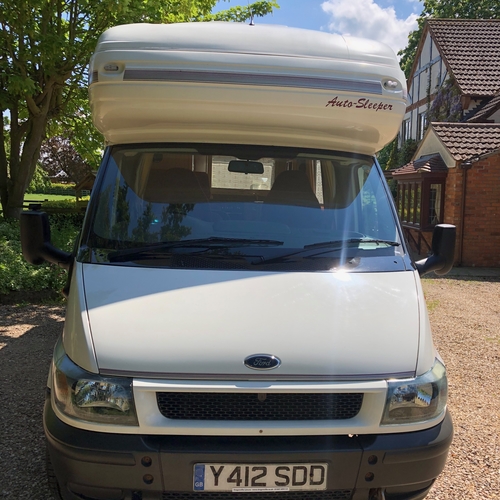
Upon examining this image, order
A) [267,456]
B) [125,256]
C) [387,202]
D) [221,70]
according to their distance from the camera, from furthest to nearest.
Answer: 1. [387,202]
2. [221,70]
3. [125,256]
4. [267,456]

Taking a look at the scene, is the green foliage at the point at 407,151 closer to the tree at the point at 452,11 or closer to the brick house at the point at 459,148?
the brick house at the point at 459,148

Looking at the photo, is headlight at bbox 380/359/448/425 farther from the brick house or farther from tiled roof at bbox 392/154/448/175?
tiled roof at bbox 392/154/448/175

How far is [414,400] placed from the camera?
254cm

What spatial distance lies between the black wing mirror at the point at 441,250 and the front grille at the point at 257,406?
1.32 metres

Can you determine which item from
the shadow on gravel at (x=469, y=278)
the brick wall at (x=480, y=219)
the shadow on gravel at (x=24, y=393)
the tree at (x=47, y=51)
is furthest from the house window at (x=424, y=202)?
the shadow on gravel at (x=24, y=393)

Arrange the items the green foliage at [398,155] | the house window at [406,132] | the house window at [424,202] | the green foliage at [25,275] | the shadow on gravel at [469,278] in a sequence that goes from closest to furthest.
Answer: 1. the green foliage at [25,275]
2. the shadow on gravel at [469,278]
3. the house window at [424,202]
4. the green foliage at [398,155]
5. the house window at [406,132]

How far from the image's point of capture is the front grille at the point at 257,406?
244 cm

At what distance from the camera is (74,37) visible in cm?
1079

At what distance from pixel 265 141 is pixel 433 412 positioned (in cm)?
202

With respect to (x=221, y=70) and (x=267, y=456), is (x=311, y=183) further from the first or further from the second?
(x=267, y=456)

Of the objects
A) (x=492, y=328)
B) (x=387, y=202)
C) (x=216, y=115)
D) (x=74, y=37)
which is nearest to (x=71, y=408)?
(x=216, y=115)

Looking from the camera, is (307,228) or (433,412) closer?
(433,412)

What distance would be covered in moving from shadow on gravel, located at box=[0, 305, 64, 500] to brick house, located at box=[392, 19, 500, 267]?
9.39 metres

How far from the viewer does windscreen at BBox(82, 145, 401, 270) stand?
3.07m
